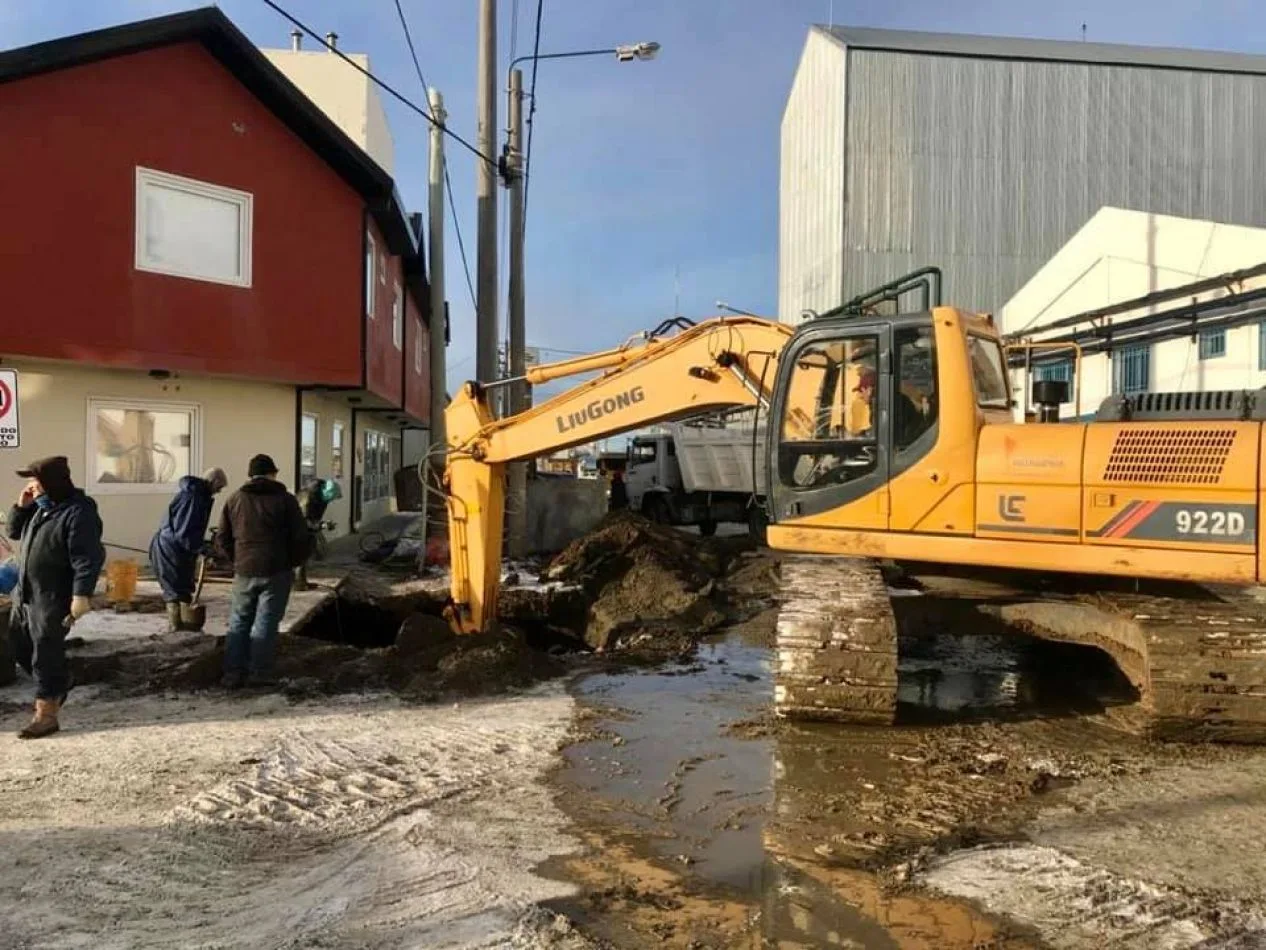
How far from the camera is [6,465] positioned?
483 inches

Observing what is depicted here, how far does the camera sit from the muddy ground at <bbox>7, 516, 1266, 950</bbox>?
3.78 metres

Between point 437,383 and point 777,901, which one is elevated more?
point 437,383

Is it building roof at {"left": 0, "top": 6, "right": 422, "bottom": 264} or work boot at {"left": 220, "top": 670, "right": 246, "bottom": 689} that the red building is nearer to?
building roof at {"left": 0, "top": 6, "right": 422, "bottom": 264}

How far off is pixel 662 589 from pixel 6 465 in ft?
26.4

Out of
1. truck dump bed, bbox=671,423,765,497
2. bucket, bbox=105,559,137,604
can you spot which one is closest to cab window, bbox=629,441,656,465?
truck dump bed, bbox=671,423,765,497

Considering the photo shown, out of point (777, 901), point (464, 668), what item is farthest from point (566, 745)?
point (777, 901)

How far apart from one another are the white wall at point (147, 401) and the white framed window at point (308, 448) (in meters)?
0.76

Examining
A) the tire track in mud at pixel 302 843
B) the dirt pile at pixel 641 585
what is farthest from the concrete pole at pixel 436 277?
the tire track in mud at pixel 302 843

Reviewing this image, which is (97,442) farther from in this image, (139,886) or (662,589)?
(139,886)

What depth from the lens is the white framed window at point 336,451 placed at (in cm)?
1795

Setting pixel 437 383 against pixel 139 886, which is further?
pixel 437 383

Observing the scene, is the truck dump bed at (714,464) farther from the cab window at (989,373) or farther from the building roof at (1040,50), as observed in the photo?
the building roof at (1040,50)

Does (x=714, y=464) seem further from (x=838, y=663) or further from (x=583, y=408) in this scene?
(x=838, y=663)

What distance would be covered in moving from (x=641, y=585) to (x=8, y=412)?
623 centimetres
